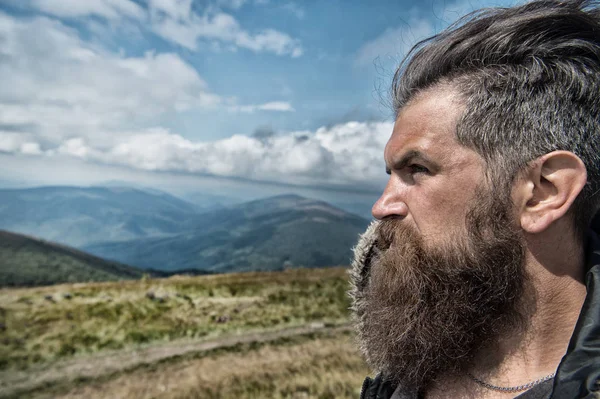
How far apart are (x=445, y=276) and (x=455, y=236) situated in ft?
0.85

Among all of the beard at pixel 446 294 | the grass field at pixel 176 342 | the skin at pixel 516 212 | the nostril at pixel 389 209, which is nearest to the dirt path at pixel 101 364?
the grass field at pixel 176 342

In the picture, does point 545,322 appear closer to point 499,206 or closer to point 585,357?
point 585,357

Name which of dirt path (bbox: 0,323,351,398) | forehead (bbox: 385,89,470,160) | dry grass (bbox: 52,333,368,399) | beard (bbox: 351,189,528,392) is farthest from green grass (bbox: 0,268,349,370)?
forehead (bbox: 385,89,470,160)

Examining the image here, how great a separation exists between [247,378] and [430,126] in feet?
38.4

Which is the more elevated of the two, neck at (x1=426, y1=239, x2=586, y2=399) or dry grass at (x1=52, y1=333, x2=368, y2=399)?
neck at (x1=426, y1=239, x2=586, y2=399)

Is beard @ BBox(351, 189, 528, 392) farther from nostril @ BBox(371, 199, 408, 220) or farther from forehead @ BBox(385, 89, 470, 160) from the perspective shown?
forehead @ BBox(385, 89, 470, 160)

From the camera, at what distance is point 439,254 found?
2463 millimetres

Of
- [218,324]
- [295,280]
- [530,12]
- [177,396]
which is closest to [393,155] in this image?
[530,12]

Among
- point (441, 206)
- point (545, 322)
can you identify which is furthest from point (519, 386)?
point (441, 206)

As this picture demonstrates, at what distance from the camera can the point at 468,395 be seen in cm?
254

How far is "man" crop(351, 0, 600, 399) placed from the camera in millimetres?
2234

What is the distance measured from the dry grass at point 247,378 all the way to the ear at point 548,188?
1067cm

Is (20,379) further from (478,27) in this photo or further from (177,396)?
(478,27)

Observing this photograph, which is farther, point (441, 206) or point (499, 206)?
point (441, 206)
